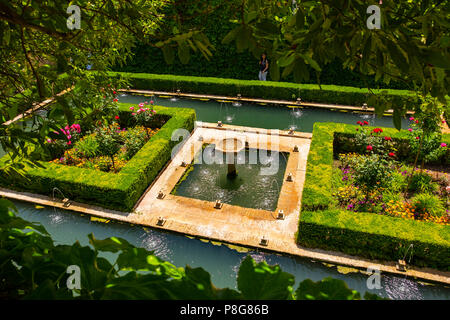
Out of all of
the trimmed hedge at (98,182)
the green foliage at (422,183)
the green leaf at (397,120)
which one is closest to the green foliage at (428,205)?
the green foliage at (422,183)

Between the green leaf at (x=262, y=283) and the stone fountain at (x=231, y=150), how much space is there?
862cm

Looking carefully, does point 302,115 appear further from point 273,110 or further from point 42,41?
point 42,41

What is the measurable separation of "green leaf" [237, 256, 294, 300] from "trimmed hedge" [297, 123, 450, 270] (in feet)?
21.9

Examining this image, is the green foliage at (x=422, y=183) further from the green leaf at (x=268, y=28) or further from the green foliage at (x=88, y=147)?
the green foliage at (x=88, y=147)

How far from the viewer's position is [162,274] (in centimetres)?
91

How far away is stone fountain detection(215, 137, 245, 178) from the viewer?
9.50 metres

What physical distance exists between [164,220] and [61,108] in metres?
6.08

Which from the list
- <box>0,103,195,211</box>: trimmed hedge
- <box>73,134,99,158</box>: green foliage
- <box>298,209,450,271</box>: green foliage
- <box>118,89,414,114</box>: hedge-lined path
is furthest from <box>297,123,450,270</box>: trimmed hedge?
<box>118,89,414,114</box>: hedge-lined path

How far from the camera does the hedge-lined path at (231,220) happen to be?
7.06 m

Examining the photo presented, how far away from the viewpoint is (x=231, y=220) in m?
8.01

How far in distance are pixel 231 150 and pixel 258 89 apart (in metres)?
6.68

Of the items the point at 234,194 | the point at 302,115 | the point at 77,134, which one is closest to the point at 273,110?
the point at 302,115

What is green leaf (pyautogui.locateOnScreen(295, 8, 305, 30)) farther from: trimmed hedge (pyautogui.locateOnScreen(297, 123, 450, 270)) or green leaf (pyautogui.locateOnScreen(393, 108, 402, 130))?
trimmed hedge (pyautogui.locateOnScreen(297, 123, 450, 270))
